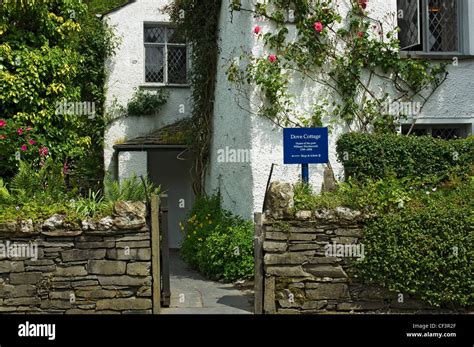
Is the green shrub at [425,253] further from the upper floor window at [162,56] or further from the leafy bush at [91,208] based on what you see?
the upper floor window at [162,56]

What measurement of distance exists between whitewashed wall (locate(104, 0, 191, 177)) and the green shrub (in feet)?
29.6

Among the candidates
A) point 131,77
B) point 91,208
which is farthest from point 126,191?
point 131,77

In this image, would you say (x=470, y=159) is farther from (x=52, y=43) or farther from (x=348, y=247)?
(x=52, y=43)

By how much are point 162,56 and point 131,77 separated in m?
1.03

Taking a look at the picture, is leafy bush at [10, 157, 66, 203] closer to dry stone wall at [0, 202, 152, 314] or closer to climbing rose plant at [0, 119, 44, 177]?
dry stone wall at [0, 202, 152, 314]

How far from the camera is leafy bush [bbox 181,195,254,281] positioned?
9.41 meters

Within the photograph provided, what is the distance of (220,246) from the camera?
9.77 metres

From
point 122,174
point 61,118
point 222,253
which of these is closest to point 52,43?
point 61,118

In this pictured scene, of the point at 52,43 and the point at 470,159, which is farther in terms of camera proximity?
the point at 52,43

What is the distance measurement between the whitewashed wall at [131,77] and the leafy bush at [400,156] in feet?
23.3

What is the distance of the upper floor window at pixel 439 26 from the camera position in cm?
1049

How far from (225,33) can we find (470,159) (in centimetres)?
495

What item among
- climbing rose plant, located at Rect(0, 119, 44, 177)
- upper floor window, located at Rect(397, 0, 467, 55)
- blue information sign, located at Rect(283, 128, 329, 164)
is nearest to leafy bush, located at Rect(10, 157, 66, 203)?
blue information sign, located at Rect(283, 128, 329, 164)

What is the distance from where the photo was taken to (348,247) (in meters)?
7.20
